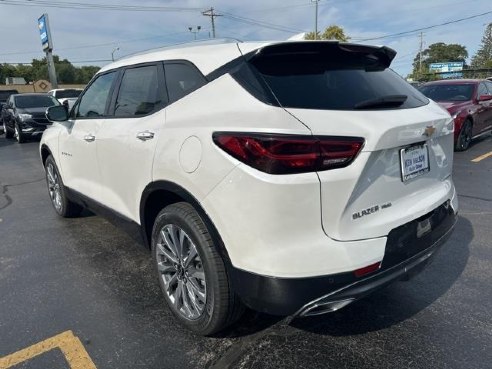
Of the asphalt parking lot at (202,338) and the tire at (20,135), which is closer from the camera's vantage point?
the asphalt parking lot at (202,338)

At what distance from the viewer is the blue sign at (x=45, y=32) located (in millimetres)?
30625

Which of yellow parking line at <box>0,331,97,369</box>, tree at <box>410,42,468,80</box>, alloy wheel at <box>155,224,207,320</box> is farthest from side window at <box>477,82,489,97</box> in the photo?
tree at <box>410,42,468,80</box>

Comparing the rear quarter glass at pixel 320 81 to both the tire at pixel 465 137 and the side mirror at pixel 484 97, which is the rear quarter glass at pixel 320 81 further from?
the side mirror at pixel 484 97

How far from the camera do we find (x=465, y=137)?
31.3 ft

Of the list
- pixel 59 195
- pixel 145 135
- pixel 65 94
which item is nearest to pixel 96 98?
pixel 145 135

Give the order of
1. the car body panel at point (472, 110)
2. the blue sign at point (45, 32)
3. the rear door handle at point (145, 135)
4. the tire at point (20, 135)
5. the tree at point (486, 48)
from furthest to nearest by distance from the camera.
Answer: the tree at point (486, 48) → the blue sign at point (45, 32) → the tire at point (20, 135) → the car body panel at point (472, 110) → the rear door handle at point (145, 135)

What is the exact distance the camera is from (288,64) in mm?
2338

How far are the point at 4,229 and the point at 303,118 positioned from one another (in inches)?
172

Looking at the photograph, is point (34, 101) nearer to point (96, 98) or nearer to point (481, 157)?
point (96, 98)

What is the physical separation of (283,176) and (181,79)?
117 centimetres

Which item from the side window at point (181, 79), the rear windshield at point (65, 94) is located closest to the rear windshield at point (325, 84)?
the side window at point (181, 79)

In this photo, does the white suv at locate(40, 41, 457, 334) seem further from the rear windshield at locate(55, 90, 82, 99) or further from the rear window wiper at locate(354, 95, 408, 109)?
the rear windshield at locate(55, 90, 82, 99)

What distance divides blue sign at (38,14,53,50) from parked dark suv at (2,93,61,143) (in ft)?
56.6

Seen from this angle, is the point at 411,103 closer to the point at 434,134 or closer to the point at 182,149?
the point at 434,134
